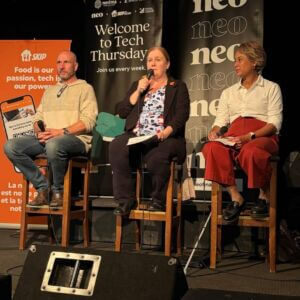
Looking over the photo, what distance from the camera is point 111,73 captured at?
13.0 feet

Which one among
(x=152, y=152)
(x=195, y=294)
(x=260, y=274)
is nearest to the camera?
(x=195, y=294)

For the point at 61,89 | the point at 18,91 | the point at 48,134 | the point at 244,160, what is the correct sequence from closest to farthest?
the point at 244,160
the point at 48,134
the point at 61,89
the point at 18,91

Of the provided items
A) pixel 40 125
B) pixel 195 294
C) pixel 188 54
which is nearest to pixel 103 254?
pixel 195 294

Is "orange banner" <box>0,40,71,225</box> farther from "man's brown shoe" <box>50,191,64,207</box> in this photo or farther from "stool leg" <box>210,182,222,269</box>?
"stool leg" <box>210,182,222,269</box>

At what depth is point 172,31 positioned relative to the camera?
13.9 ft

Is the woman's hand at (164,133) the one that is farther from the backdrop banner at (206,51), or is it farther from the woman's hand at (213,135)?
the backdrop banner at (206,51)

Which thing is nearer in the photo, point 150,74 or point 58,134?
point 150,74

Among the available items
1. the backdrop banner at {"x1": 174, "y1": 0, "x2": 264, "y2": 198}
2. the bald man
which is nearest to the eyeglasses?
the bald man

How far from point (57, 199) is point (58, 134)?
0.44 m

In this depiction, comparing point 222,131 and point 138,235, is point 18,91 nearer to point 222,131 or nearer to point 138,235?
point 138,235

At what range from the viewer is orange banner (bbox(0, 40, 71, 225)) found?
4.03m

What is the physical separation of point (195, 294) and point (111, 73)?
2898mm

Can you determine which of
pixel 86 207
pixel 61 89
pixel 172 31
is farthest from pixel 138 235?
pixel 172 31

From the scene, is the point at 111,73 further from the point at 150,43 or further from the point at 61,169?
the point at 61,169
